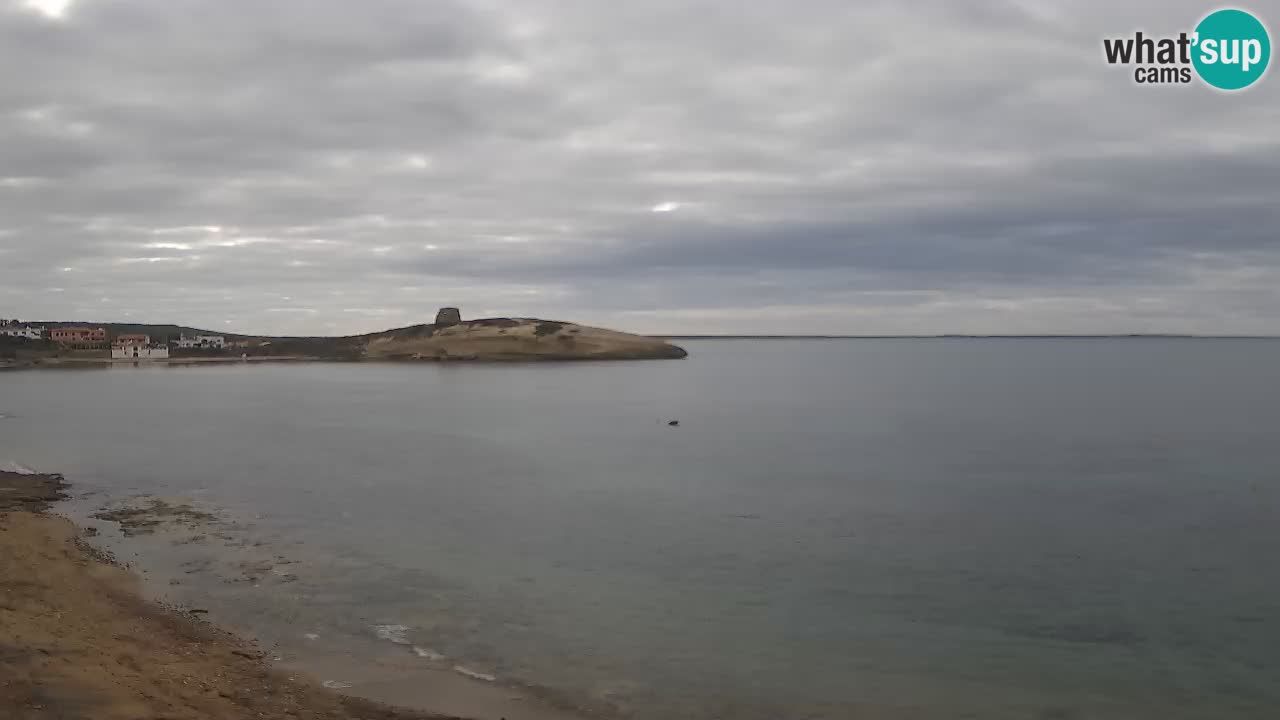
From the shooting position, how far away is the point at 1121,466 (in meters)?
42.8

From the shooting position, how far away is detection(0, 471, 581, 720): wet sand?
11.9 m

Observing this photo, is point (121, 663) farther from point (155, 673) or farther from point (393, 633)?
point (393, 633)

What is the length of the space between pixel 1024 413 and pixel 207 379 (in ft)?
380

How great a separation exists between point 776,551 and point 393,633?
1201cm

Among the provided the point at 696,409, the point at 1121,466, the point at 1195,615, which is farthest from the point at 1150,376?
the point at 1195,615

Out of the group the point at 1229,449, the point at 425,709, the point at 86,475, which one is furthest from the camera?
the point at 1229,449

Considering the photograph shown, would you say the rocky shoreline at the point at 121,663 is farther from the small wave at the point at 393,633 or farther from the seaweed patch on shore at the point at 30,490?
the seaweed patch on shore at the point at 30,490

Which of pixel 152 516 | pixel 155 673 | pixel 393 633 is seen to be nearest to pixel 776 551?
pixel 393 633

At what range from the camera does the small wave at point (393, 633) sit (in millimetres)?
17459

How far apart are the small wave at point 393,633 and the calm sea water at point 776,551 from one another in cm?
30

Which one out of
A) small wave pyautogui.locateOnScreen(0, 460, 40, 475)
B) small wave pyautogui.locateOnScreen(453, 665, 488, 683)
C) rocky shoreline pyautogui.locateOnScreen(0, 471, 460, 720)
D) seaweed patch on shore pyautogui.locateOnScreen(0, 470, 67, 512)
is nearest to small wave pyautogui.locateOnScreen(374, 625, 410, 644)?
small wave pyautogui.locateOnScreen(453, 665, 488, 683)

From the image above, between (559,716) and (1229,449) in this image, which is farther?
(1229,449)

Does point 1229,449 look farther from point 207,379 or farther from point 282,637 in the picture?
point 207,379

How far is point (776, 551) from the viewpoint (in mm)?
25719
